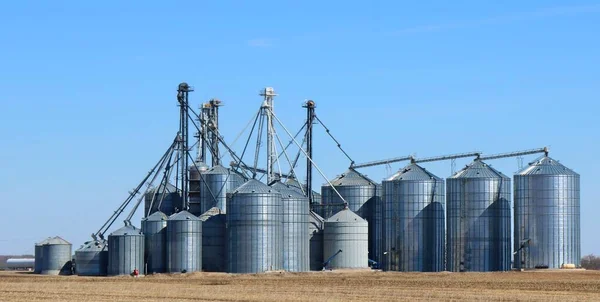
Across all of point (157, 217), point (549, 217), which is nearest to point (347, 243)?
point (157, 217)

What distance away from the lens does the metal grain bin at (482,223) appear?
13562 centimetres

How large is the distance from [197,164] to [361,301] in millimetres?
82481

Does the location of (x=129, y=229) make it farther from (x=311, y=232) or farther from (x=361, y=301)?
(x=361, y=301)

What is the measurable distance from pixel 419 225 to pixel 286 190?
15.2m

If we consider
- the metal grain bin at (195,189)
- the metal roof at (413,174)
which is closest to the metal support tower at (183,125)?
the metal grain bin at (195,189)

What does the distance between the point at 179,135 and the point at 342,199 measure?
20.6 meters

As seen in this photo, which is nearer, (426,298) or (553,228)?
(426,298)

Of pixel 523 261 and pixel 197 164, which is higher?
pixel 197 164

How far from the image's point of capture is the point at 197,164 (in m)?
154

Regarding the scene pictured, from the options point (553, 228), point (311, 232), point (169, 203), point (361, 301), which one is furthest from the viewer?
point (169, 203)

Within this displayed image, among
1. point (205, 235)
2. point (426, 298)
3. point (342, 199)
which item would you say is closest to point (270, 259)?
point (205, 235)

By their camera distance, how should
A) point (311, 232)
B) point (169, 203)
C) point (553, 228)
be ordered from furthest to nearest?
point (169, 203)
point (311, 232)
point (553, 228)

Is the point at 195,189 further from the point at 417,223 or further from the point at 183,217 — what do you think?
the point at 417,223

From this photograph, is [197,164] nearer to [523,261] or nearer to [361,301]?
[523,261]
